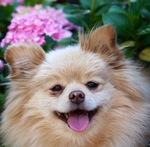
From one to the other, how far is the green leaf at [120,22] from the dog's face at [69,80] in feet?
1.85

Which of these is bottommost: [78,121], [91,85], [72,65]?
[78,121]

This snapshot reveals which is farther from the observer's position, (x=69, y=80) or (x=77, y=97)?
(x=69, y=80)

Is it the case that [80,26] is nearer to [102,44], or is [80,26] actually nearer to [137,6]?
[137,6]

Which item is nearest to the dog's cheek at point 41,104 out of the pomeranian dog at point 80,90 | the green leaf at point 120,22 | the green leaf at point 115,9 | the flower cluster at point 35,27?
the pomeranian dog at point 80,90

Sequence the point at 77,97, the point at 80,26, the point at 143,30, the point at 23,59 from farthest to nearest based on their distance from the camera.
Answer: the point at 80,26 < the point at 143,30 < the point at 23,59 < the point at 77,97

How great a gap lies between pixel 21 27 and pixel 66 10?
565 millimetres

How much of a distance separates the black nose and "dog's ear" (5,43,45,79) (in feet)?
1.24

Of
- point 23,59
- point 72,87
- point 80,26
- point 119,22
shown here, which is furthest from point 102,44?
point 80,26

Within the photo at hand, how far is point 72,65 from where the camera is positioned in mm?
2371

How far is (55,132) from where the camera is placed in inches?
94.8

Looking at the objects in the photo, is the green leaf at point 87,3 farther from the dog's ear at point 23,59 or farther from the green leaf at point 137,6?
the dog's ear at point 23,59

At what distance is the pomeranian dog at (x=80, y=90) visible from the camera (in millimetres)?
2346

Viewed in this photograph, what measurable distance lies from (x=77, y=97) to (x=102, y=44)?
43 centimetres

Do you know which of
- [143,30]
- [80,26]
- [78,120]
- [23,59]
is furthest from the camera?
[80,26]
